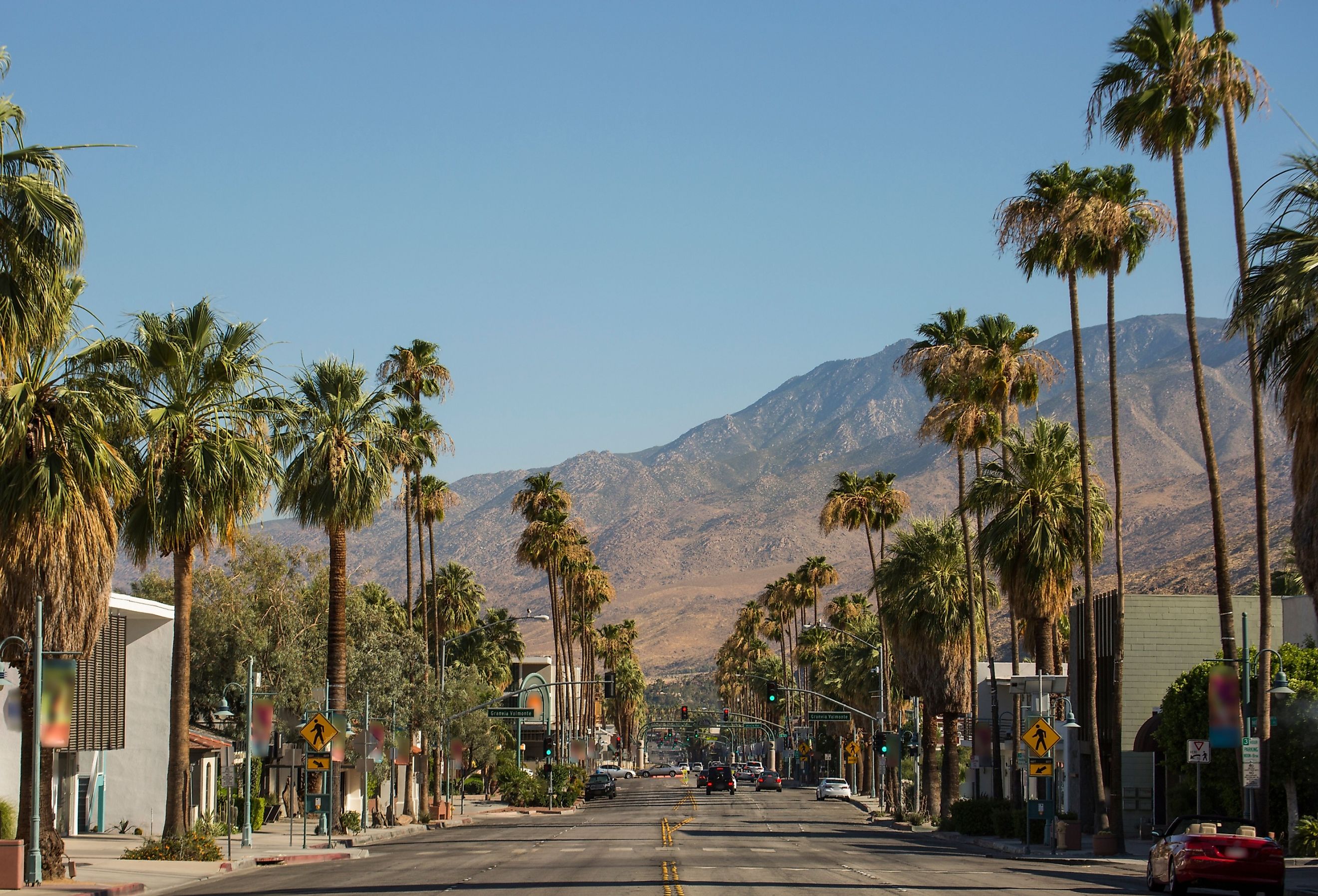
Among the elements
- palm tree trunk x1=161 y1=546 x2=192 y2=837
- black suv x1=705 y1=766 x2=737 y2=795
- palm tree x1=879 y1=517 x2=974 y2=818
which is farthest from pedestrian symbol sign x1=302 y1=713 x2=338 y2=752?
black suv x1=705 y1=766 x2=737 y2=795

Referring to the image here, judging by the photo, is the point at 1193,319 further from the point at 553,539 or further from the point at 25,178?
the point at 553,539

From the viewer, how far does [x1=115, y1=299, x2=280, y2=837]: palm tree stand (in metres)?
34.7

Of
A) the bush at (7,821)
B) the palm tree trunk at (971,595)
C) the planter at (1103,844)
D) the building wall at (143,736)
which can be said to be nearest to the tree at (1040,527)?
the palm tree trunk at (971,595)

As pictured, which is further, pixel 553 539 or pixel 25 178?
pixel 553 539

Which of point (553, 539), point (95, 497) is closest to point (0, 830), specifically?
point (95, 497)

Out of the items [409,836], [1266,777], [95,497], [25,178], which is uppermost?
[25,178]

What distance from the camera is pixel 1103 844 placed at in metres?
39.2

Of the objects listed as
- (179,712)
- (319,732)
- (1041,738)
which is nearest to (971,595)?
(1041,738)

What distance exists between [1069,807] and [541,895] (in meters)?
28.5

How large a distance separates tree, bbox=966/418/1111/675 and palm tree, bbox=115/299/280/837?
21893mm

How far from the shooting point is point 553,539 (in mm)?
93812

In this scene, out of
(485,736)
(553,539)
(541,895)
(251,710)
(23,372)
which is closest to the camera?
(541,895)

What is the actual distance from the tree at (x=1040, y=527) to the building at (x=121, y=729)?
2612 cm

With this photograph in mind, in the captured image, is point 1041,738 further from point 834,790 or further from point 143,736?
point 834,790
